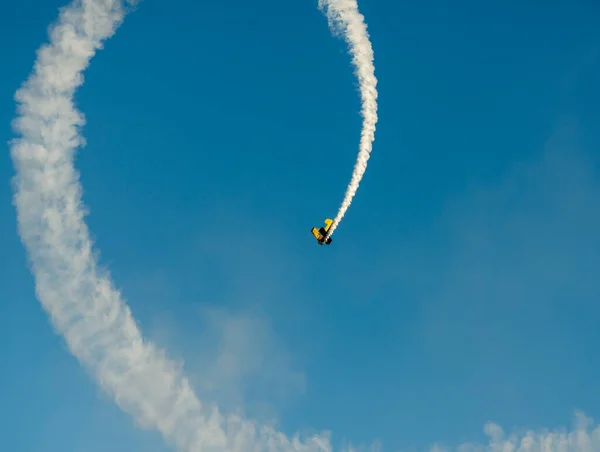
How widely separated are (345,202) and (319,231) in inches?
225

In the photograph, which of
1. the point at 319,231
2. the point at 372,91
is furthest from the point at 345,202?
the point at 372,91

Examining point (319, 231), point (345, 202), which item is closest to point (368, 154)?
point (345, 202)

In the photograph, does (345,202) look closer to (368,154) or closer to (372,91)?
(368,154)

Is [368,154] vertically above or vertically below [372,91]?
below

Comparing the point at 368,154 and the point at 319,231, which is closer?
the point at 368,154

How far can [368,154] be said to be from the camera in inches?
2562

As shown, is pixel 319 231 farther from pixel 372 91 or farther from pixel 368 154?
pixel 372 91

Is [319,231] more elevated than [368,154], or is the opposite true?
[368,154]

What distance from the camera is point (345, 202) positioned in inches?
2601

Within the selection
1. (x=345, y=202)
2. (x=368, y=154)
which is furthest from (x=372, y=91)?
(x=345, y=202)

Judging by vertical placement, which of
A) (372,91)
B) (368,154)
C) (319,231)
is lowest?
(319,231)

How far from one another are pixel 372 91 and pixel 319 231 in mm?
17982

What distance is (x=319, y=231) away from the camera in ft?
228

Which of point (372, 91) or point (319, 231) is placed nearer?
point (372, 91)
